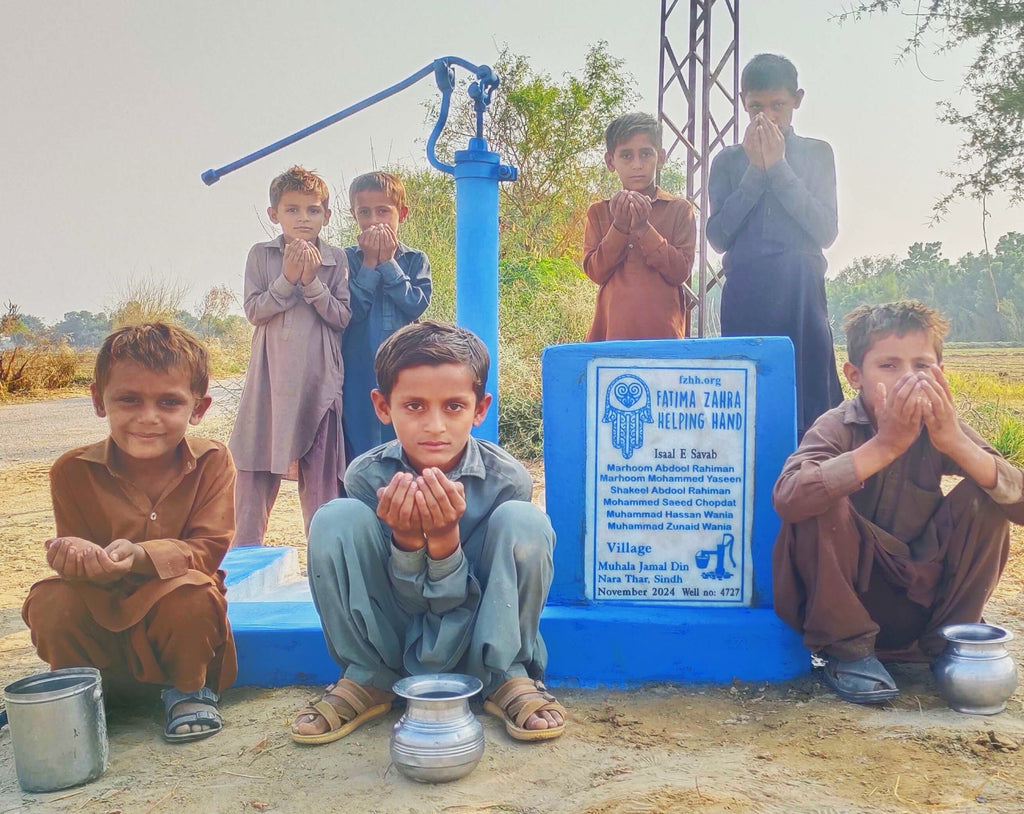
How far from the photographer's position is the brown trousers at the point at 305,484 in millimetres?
3551

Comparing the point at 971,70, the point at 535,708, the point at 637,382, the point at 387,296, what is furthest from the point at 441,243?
the point at 535,708

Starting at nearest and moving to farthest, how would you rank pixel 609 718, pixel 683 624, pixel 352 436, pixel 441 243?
pixel 609 718, pixel 683 624, pixel 352 436, pixel 441 243

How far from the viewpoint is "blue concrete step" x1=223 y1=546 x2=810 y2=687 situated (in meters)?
2.50

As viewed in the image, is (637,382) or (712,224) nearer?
(637,382)

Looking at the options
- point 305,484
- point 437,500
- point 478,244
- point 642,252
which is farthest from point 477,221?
point 437,500

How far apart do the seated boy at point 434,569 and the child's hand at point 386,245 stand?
4.88ft

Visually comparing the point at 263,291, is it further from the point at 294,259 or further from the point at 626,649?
the point at 626,649

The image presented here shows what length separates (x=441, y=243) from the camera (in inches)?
399

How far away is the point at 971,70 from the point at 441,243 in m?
5.55

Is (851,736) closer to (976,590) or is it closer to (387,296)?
(976,590)

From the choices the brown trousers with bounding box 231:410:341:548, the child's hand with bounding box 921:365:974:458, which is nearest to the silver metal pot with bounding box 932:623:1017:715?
the child's hand with bounding box 921:365:974:458

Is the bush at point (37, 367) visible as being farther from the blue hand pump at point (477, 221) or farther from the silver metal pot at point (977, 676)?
the silver metal pot at point (977, 676)

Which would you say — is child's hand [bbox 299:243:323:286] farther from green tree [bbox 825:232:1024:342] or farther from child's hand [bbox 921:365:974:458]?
green tree [bbox 825:232:1024:342]

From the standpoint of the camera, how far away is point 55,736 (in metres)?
1.93
